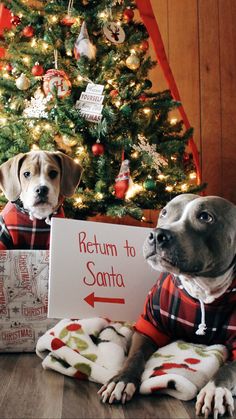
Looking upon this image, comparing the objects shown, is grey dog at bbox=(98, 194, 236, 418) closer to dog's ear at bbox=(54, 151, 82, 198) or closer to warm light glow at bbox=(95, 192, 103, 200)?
dog's ear at bbox=(54, 151, 82, 198)

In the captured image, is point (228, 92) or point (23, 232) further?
point (228, 92)

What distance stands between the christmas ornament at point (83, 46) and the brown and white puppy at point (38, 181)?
0.64m

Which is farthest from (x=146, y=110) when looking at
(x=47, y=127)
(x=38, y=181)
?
(x=38, y=181)

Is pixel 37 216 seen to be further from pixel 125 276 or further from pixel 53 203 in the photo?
pixel 125 276

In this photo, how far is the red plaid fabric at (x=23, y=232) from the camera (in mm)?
2014

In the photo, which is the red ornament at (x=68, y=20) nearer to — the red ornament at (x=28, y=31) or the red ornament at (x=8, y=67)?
the red ornament at (x=28, y=31)

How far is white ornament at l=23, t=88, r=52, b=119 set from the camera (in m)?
2.51

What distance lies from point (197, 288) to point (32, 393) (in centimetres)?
56

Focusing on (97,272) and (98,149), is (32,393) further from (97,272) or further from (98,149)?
(98,149)

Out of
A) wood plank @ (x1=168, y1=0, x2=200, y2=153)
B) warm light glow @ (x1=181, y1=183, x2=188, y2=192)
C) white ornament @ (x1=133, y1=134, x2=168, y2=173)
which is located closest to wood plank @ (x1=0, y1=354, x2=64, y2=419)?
white ornament @ (x1=133, y1=134, x2=168, y2=173)

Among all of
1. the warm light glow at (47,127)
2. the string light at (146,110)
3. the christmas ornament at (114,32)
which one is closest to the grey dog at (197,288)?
the warm light glow at (47,127)

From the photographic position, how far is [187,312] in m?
1.49

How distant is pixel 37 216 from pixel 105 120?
0.69 metres

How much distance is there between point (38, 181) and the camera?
2.09 m
